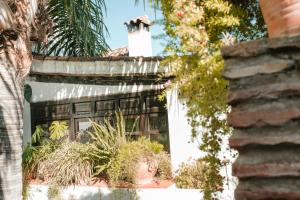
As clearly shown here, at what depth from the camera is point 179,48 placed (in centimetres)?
384

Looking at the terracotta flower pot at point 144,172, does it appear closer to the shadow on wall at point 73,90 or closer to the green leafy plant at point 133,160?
the green leafy plant at point 133,160

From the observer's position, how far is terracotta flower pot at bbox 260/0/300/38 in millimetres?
1415

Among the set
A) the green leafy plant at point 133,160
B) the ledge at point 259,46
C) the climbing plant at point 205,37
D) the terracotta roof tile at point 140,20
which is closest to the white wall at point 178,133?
the green leafy plant at point 133,160

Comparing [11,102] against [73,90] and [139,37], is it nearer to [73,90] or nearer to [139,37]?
[73,90]

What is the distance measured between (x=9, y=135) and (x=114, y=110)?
5.04 m

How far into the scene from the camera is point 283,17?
4.78 ft

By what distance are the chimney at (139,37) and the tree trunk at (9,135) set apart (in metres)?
7.56

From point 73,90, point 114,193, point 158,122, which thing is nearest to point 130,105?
point 158,122

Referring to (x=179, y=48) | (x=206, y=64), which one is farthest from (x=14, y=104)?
(x=206, y=64)

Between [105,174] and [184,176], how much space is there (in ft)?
6.04

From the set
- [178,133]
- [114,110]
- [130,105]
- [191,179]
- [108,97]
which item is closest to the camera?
[191,179]

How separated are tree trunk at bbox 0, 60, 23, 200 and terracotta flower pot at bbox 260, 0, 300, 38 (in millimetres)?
3404

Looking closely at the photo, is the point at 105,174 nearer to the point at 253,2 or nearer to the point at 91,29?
the point at 253,2

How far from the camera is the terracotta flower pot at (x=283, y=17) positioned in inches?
55.7
